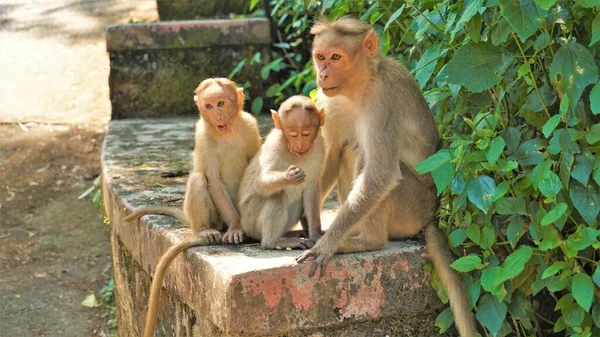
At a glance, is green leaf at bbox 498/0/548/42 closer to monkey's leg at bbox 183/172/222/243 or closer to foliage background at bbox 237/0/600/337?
foliage background at bbox 237/0/600/337

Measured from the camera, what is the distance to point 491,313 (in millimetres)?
4004

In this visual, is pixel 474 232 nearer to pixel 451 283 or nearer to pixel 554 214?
pixel 451 283

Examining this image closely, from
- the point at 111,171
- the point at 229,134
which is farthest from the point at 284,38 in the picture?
the point at 229,134

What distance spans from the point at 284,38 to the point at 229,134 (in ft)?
12.2

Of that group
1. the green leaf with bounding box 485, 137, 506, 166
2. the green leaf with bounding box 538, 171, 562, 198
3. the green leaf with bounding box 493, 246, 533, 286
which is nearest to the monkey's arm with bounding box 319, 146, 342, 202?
the green leaf with bounding box 485, 137, 506, 166

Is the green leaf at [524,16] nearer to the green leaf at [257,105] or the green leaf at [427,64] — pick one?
the green leaf at [427,64]

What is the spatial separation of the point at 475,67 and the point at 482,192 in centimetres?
48

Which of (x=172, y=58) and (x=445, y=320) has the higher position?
(x=172, y=58)

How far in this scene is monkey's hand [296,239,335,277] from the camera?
159 inches

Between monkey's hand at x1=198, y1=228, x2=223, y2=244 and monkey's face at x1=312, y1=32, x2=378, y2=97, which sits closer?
monkey's face at x1=312, y1=32, x2=378, y2=97

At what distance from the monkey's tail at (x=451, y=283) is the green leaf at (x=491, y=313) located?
0.06 m

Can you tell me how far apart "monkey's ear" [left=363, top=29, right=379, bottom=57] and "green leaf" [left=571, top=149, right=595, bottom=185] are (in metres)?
1.06

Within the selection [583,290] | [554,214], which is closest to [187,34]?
[554,214]

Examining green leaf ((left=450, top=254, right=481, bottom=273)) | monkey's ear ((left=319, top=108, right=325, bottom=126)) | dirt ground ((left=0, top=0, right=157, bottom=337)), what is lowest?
dirt ground ((left=0, top=0, right=157, bottom=337))
